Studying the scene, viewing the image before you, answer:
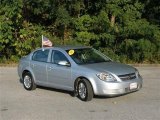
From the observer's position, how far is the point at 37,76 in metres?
13.6

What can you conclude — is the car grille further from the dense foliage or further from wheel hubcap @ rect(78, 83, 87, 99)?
the dense foliage

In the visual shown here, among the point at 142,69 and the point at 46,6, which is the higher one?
the point at 46,6

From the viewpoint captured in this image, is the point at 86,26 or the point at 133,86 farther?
the point at 86,26

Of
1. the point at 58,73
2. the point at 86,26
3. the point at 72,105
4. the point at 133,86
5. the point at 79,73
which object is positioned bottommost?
the point at 72,105

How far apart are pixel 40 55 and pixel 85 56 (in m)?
1.70

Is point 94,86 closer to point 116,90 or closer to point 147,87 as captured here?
point 116,90

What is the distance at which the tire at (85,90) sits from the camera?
11.6 metres

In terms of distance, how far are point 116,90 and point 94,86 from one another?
1.90 ft

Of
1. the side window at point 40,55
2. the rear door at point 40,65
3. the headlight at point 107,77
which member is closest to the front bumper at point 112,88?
the headlight at point 107,77

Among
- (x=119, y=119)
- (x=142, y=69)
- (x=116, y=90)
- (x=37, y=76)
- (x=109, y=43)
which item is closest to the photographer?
(x=119, y=119)

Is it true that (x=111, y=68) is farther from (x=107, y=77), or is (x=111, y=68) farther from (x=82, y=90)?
(x=82, y=90)

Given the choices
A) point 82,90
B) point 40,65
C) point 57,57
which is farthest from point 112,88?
point 40,65

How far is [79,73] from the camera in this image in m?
11.9

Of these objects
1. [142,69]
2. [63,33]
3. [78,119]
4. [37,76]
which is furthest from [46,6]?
[78,119]
